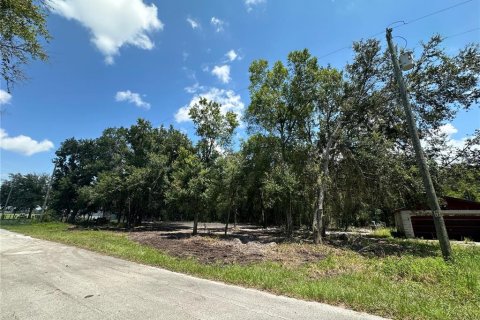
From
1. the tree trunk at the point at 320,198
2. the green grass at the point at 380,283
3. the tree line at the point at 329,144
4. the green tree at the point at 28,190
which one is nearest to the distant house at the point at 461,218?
the tree line at the point at 329,144

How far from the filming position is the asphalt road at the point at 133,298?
4480 mm

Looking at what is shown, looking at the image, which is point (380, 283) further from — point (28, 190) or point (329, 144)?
point (28, 190)

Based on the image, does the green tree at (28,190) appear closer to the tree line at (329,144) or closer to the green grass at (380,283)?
the tree line at (329,144)

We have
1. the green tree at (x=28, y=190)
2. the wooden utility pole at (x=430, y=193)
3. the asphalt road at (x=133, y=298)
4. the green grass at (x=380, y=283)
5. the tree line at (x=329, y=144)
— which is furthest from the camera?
the green tree at (x=28, y=190)

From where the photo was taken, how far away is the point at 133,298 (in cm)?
528

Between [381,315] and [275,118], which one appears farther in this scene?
[275,118]

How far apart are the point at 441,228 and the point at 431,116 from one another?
35.3 feet

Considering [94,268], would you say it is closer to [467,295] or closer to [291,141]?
[467,295]

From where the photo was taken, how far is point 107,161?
166ft

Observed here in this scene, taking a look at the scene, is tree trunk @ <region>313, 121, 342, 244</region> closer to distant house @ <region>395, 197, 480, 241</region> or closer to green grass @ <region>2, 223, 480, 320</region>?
green grass @ <region>2, 223, 480, 320</region>

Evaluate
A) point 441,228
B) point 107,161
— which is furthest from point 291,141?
point 107,161

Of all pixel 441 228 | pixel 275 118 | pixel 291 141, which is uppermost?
pixel 275 118

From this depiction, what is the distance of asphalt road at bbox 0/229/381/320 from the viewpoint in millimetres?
4480

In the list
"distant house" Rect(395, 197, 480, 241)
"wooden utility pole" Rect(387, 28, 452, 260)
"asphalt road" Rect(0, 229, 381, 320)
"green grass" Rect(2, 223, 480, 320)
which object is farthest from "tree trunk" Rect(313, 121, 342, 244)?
"asphalt road" Rect(0, 229, 381, 320)
